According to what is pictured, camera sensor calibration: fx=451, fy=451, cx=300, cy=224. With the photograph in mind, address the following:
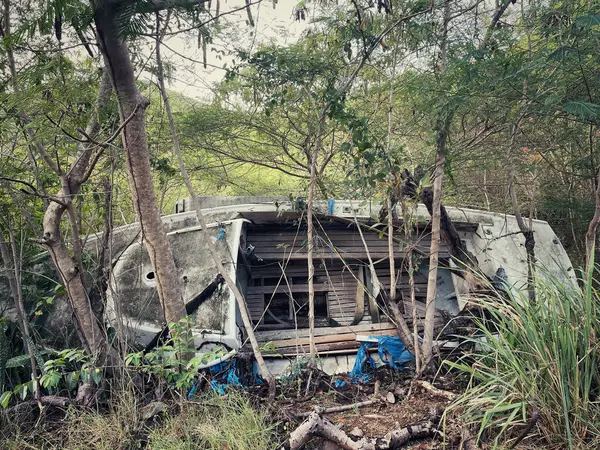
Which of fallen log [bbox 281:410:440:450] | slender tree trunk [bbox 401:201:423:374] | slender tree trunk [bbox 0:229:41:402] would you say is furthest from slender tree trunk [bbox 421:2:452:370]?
slender tree trunk [bbox 0:229:41:402]

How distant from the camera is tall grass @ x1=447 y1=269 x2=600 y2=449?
2.50 meters

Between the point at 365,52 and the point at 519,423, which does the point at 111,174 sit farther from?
the point at 519,423

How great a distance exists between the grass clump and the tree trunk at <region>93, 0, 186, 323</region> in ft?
2.82

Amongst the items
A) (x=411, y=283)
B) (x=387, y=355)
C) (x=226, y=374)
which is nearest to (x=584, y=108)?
(x=411, y=283)

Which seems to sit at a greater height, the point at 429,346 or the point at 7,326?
the point at 7,326

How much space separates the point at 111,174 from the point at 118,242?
1900 millimetres

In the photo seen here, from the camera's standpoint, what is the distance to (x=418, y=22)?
4305 millimetres

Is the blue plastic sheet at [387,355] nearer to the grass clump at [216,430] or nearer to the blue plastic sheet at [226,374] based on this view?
the blue plastic sheet at [226,374]

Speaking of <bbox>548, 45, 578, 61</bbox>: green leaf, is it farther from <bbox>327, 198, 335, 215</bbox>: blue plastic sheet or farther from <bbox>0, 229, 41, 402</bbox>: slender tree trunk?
<bbox>0, 229, 41, 402</bbox>: slender tree trunk

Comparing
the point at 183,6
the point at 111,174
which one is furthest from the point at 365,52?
the point at 111,174

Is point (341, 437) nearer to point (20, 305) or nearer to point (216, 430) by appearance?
point (216, 430)

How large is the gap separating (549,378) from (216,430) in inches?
82.1

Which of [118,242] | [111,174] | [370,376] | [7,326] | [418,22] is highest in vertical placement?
[418,22]

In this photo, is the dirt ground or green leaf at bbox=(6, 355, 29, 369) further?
green leaf at bbox=(6, 355, 29, 369)
